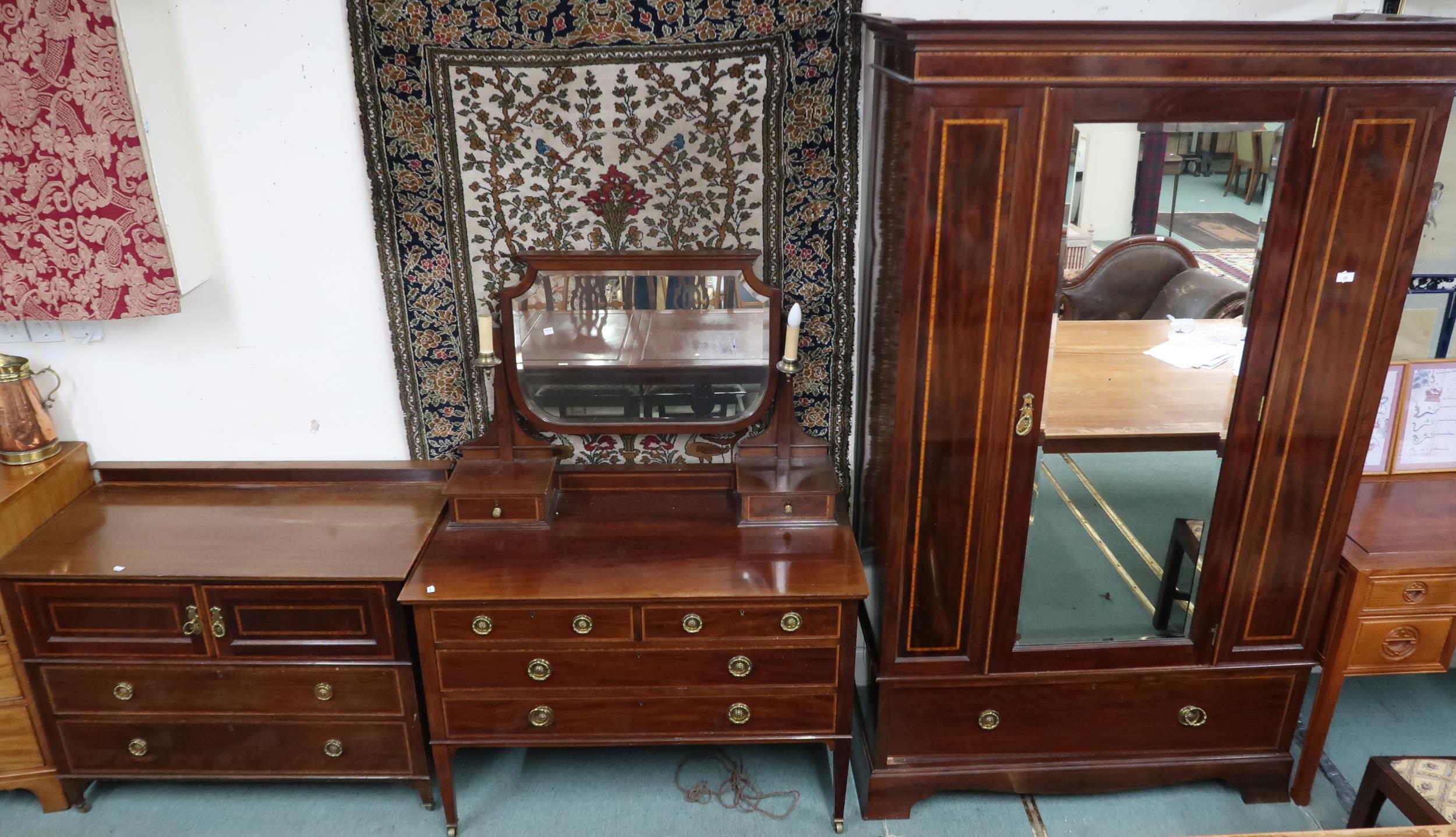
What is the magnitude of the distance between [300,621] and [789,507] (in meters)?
1.21

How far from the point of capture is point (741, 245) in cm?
262

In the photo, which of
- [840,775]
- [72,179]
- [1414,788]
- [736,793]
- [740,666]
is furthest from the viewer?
[736,793]

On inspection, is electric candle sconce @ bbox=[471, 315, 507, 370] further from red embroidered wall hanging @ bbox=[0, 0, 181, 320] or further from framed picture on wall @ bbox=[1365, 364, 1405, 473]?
framed picture on wall @ bbox=[1365, 364, 1405, 473]

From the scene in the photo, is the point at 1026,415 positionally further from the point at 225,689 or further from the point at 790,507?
the point at 225,689

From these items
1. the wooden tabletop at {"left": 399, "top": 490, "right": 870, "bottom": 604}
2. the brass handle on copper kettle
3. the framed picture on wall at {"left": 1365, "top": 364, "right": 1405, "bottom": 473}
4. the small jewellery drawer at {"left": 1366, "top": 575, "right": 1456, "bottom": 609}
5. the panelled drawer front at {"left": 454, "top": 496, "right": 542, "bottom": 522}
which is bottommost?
the brass handle on copper kettle

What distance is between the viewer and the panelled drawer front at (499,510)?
263cm

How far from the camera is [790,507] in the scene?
2635 millimetres

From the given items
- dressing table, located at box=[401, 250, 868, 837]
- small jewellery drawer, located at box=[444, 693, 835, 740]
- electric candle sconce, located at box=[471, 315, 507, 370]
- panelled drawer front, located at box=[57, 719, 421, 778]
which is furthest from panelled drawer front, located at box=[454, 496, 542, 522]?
panelled drawer front, located at box=[57, 719, 421, 778]

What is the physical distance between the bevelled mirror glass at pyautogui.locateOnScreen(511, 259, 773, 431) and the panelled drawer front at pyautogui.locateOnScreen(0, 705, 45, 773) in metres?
1.47

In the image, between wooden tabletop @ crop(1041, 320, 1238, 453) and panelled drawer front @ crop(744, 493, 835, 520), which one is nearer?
wooden tabletop @ crop(1041, 320, 1238, 453)

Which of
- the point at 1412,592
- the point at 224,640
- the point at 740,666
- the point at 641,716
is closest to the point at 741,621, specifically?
the point at 740,666

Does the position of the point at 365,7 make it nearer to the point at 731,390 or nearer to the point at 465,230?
the point at 465,230

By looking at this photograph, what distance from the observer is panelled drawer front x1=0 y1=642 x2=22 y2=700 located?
258 cm

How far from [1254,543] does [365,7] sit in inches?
93.1
